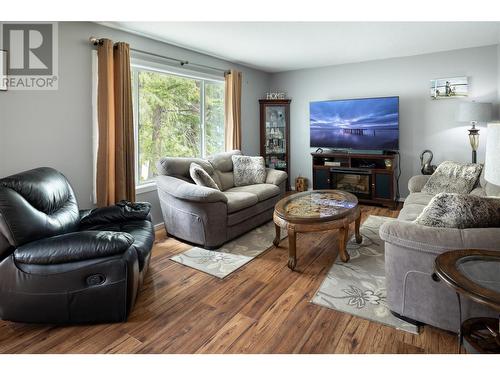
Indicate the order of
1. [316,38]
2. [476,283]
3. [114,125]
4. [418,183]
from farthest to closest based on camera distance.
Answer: [418,183], [316,38], [114,125], [476,283]

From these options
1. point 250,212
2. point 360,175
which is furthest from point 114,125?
point 360,175

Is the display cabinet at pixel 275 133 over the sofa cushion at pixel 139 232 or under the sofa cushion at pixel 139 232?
over

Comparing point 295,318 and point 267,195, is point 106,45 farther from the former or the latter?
point 295,318

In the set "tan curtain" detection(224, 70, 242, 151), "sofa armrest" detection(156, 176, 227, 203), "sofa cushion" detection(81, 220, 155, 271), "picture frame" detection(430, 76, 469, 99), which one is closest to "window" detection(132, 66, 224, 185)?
"tan curtain" detection(224, 70, 242, 151)

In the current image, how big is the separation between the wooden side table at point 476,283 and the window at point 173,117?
135 inches

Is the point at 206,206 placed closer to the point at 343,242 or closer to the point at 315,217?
the point at 315,217

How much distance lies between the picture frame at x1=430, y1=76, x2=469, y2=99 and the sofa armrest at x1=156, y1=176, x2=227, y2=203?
3.84 m

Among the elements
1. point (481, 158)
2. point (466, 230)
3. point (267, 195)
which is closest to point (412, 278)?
point (466, 230)

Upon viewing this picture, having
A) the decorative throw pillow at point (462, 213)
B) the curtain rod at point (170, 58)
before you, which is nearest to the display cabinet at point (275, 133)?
the curtain rod at point (170, 58)

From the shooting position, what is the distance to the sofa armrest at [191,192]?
3.13m

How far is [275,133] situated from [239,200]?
9.36 feet

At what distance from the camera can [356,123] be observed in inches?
208

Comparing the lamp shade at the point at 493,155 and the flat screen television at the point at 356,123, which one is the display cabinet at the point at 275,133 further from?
the lamp shade at the point at 493,155

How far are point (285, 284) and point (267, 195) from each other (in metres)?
1.66
